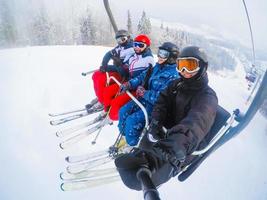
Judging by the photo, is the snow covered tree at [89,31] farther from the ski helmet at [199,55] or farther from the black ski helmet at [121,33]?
the ski helmet at [199,55]

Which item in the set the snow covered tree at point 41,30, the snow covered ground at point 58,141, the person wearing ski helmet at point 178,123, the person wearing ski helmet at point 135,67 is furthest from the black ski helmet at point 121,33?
the snow covered tree at point 41,30

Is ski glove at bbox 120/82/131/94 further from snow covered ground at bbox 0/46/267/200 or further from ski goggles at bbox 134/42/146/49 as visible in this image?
snow covered ground at bbox 0/46/267/200

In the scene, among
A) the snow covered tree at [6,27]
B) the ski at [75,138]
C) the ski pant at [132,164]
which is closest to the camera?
the ski pant at [132,164]

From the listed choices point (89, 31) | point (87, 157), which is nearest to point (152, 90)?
point (87, 157)

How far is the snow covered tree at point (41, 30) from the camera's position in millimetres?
18625

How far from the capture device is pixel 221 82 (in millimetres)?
5781

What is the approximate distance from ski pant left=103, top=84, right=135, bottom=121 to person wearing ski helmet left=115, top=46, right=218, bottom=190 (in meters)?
0.62

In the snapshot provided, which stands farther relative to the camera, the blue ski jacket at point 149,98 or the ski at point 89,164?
the ski at point 89,164

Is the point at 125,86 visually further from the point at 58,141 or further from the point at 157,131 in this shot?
the point at 58,141

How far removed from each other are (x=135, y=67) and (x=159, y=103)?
0.96 meters

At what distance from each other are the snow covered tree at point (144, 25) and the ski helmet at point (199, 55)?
4215mm

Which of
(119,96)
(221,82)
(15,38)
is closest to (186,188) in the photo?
(119,96)

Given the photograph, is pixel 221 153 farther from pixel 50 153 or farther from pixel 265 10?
pixel 265 10

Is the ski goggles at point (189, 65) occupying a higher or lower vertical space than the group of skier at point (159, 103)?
higher
